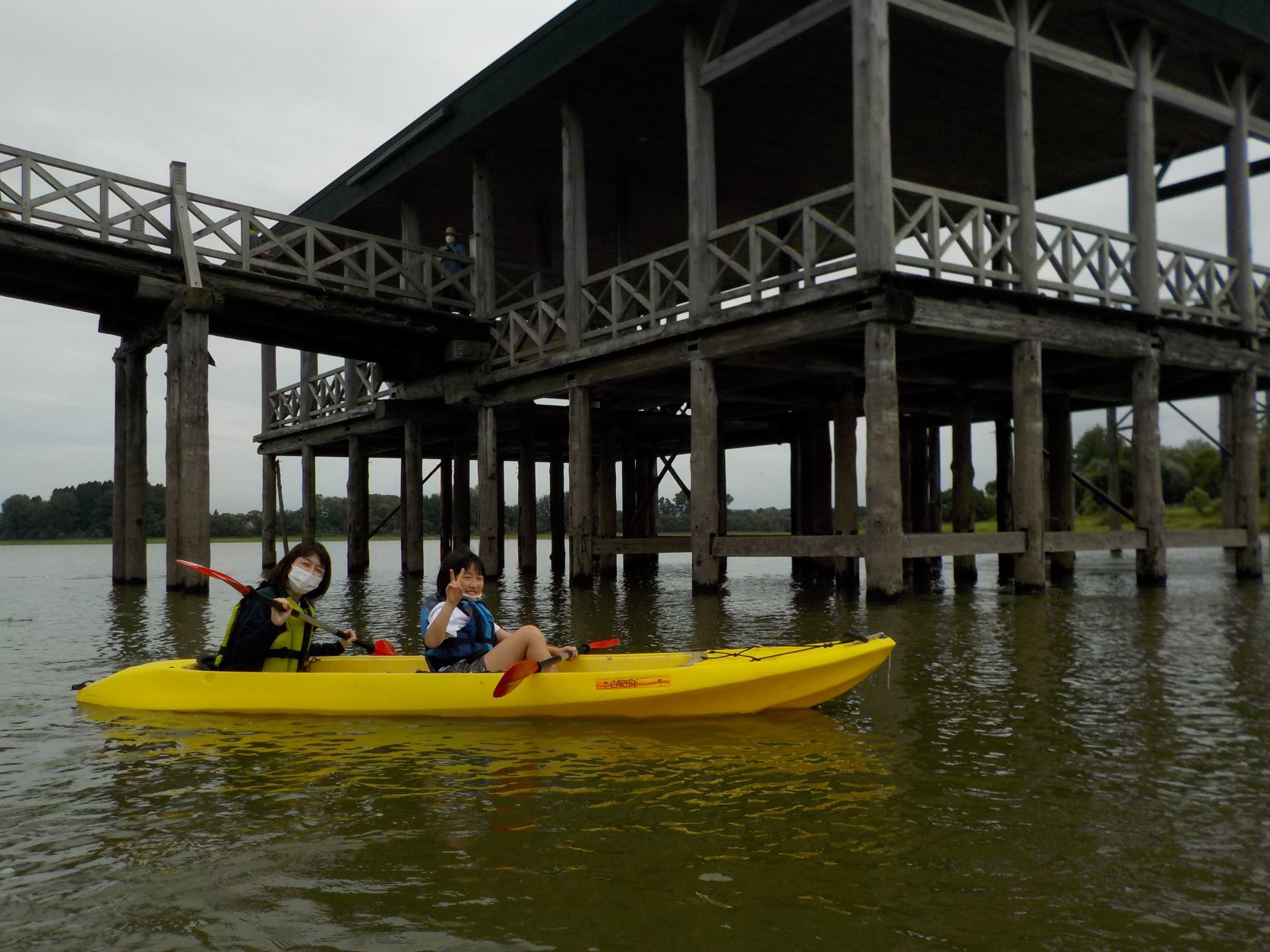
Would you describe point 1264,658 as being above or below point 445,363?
below

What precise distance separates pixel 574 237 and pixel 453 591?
10156 mm

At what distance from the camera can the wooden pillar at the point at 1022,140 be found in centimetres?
1224

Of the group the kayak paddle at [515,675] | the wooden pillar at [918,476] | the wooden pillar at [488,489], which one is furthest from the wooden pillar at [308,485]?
the kayak paddle at [515,675]

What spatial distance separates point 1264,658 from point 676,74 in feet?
33.5

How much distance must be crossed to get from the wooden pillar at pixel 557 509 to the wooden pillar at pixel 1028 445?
10.4m

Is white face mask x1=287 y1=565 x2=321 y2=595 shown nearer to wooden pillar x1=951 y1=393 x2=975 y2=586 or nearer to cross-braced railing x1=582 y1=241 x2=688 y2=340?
cross-braced railing x1=582 y1=241 x2=688 y2=340

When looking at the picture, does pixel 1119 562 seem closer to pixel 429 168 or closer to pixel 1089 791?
pixel 429 168

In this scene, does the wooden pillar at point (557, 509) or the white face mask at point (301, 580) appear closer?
the white face mask at point (301, 580)

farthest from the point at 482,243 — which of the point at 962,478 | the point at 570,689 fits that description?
the point at 570,689

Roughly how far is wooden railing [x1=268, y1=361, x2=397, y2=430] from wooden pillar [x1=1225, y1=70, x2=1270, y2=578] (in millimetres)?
13718

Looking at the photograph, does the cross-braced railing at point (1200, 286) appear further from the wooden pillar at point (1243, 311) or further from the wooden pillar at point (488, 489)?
the wooden pillar at point (488, 489)

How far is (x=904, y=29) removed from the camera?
500 inches

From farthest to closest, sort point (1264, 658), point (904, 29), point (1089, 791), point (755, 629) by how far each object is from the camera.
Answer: point (904, 29), point (755, 629), point (1264, 658), point (1089, 791)

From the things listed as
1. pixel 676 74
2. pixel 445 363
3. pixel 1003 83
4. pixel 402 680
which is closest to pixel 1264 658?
pixel 402 680
